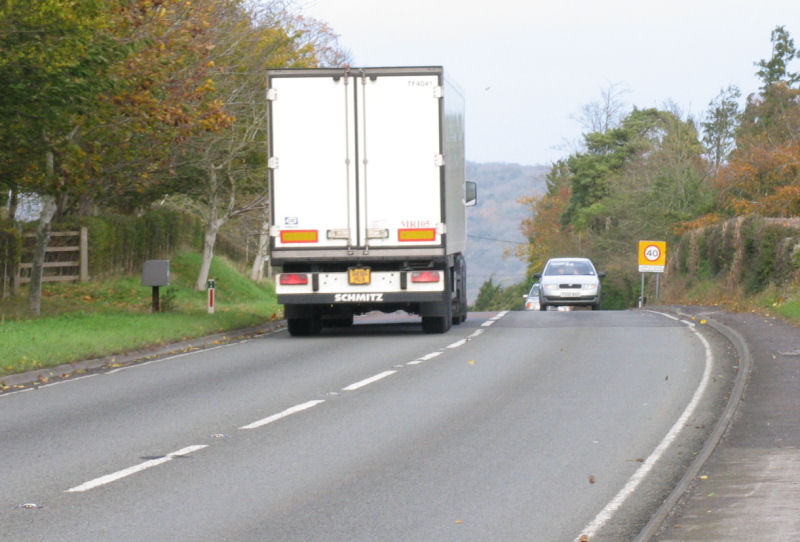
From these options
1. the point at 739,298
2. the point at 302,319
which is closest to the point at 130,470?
the point at 302,319

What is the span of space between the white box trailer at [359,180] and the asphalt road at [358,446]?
3139 mm

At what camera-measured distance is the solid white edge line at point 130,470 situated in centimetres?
823

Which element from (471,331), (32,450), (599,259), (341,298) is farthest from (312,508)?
(599,259)

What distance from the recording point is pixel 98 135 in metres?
24.7

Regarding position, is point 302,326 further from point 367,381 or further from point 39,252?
point 367,381

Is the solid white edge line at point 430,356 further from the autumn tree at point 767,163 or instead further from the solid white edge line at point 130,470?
the autumn tree at point 767,163

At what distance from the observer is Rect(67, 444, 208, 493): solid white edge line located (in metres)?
8.23

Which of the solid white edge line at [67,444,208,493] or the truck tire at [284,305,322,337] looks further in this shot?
the truck tire at [284,305,322,337]

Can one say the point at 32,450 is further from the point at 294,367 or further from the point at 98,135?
the point at 98,135

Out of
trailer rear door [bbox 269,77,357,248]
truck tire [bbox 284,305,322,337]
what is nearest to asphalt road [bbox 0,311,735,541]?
trailer rear door [bbox 269,77,357,248]

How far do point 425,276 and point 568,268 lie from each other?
18623 millimetres

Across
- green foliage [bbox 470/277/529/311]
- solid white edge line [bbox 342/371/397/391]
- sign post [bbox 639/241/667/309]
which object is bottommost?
green foliage [bbox 470/277/529/311]

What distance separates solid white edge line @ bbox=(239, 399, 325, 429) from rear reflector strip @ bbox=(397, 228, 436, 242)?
8.53 meters

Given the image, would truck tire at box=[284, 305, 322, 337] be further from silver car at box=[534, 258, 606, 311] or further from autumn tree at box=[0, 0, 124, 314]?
silver car at box=[534, 258, 606, 311]
